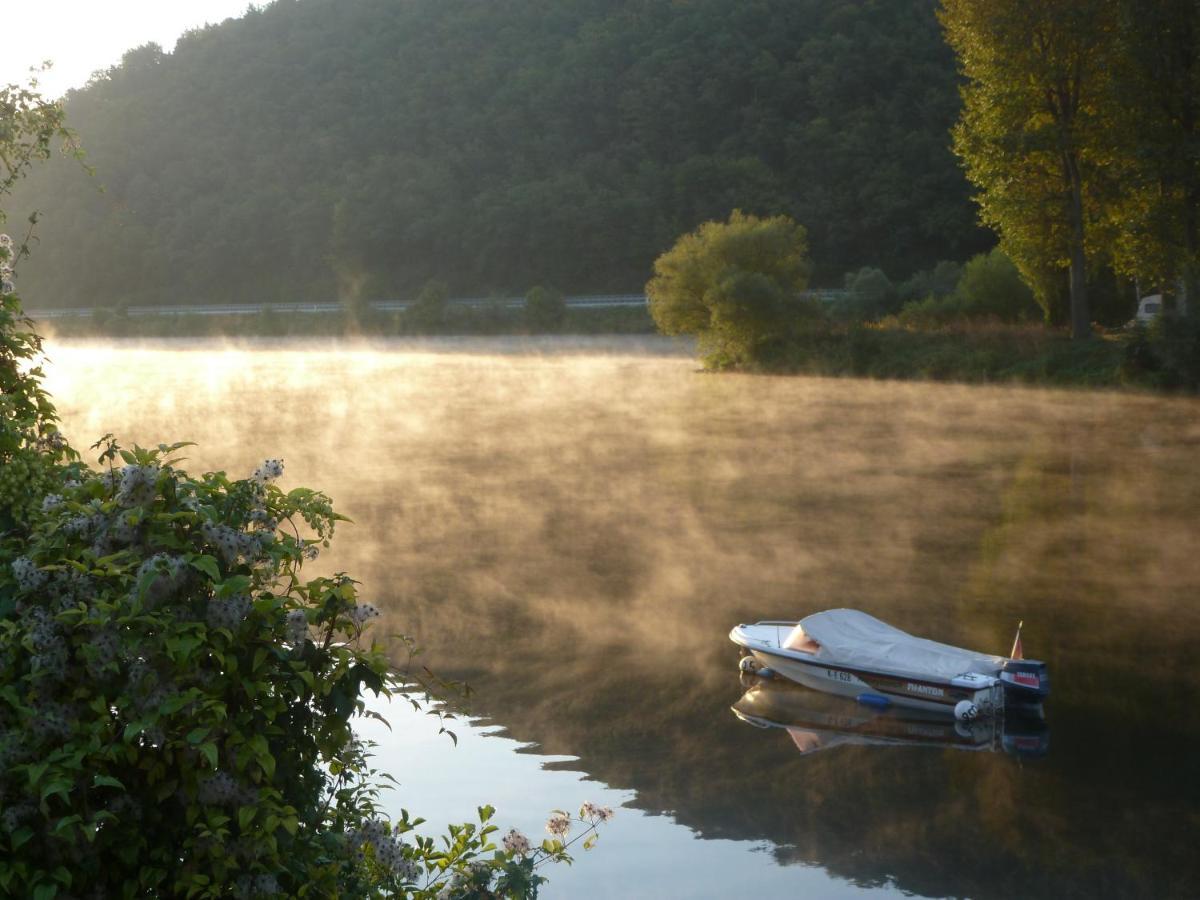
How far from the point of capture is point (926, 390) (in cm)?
4688

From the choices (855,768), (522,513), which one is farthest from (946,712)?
(522,513)

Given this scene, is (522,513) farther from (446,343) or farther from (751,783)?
(446,343)

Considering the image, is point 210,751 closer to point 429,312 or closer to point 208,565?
point 208,565

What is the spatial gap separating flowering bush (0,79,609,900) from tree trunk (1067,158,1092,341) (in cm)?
4167

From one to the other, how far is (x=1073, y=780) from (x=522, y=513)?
15.8 meters

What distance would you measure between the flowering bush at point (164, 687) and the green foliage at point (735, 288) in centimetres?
4933

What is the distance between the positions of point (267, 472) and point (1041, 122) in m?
43.3

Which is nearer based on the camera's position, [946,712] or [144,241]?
[946,712]

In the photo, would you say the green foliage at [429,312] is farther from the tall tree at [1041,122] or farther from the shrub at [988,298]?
the tall tree at [1041,122]

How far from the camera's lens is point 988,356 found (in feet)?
154

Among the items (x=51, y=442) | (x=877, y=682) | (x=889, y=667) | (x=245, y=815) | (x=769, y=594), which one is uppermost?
(x=51, y=442)

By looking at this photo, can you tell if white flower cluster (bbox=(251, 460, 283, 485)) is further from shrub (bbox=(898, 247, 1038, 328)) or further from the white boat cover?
shrub (bbox=(898, 247, 1038, 328))

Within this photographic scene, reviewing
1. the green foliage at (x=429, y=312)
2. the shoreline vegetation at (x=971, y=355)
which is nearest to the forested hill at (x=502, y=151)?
the green foliage at (x=429, y=312)

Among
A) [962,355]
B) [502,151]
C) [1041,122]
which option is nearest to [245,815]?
[1041,122]
